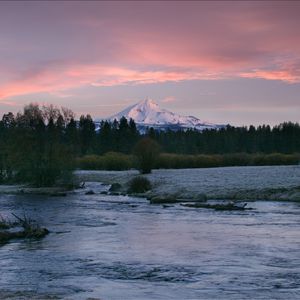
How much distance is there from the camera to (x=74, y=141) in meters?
140

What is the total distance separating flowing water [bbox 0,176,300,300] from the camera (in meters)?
15.8

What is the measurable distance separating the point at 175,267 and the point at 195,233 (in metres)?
8.52

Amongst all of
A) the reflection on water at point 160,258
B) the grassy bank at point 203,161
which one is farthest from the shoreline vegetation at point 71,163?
the reflection on water at point 160,258

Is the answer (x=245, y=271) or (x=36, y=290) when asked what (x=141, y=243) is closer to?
(x=245, y=271)

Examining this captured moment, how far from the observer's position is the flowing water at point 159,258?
1578 cm

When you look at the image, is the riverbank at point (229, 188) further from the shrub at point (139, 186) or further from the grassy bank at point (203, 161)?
the grassy bank at point (203, 161)

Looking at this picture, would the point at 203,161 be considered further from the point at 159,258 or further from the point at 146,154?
the point at 159,258

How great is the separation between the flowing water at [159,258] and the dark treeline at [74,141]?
36.6 meters

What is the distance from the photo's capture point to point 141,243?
24703 millimetres

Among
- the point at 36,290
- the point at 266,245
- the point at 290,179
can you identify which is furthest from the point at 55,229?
the point at 290,179

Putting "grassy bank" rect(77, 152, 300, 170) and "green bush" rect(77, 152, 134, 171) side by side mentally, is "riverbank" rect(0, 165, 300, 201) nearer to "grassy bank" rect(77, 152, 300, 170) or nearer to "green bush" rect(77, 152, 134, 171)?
"grassy bank" rect(77, 152, 300, 170)

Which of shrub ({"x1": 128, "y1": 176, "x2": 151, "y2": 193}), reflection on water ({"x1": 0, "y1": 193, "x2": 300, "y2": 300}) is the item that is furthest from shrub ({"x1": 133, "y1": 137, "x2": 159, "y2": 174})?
reflection on water ({"x1": 0, "y1": 193, "x2": 300, "y2": 300})

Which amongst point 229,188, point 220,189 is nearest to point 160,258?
point 220,189

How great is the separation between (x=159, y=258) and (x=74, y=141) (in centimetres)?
12112
